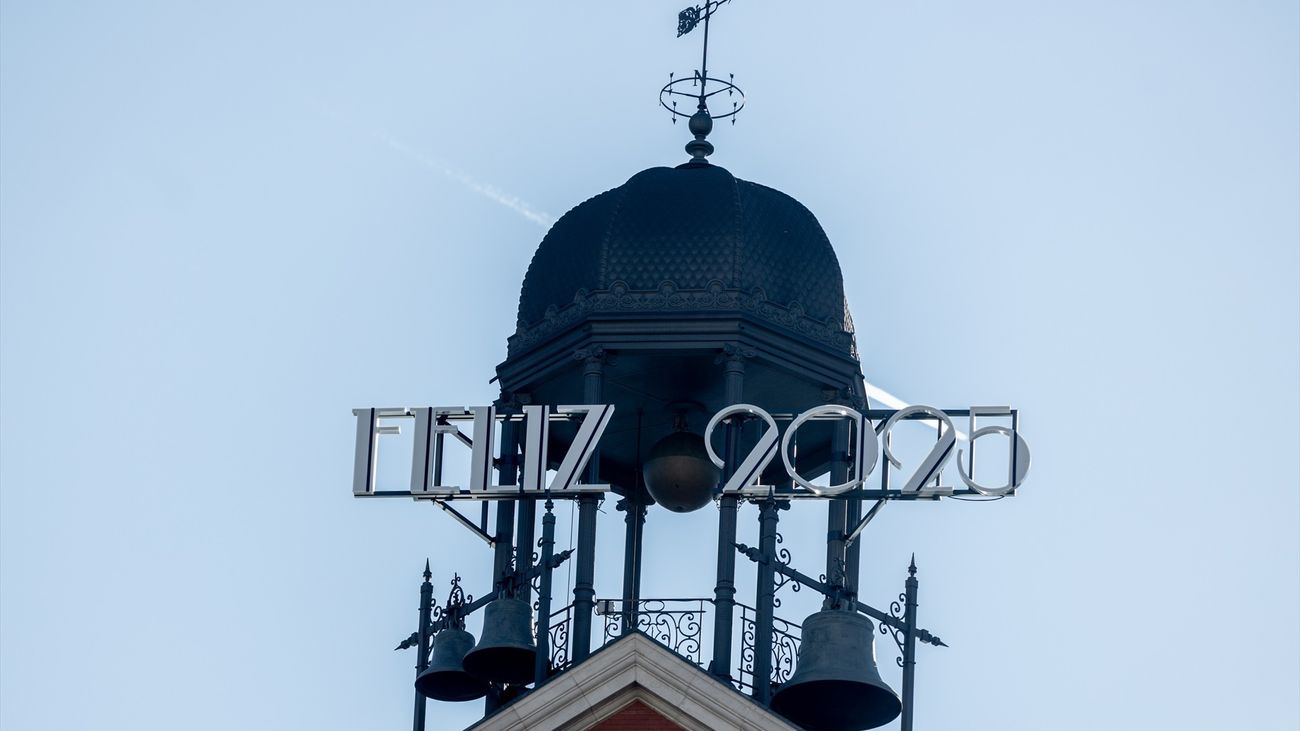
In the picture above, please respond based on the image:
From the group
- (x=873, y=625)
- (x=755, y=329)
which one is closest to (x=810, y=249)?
(x=755, y=329)

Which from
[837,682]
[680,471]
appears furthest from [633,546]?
[837,682]

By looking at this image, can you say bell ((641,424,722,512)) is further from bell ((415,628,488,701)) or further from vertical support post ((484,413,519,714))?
bell ((415,628,488,701))

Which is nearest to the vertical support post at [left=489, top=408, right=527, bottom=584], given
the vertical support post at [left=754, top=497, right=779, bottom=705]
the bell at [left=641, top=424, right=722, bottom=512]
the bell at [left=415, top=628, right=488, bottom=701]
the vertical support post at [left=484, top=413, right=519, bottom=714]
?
the vertical support post at [left=484, top=413, right=519, bottom=714]

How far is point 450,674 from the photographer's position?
189ft

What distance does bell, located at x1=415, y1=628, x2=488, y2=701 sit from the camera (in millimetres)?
57469

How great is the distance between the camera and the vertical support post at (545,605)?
55.7 metres

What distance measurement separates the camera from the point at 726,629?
5569cm

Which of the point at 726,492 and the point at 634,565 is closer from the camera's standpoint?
the point at 726,492

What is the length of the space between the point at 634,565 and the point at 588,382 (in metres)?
4.43

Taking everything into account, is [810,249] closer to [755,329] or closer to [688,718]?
[755,329]

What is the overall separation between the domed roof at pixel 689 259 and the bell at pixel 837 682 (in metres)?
4.62

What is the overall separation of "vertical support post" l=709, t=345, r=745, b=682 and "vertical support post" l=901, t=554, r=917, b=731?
7.54ft

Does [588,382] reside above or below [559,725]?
above

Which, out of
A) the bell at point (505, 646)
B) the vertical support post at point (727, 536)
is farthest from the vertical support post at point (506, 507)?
the vertical support post at point (727, 536)
